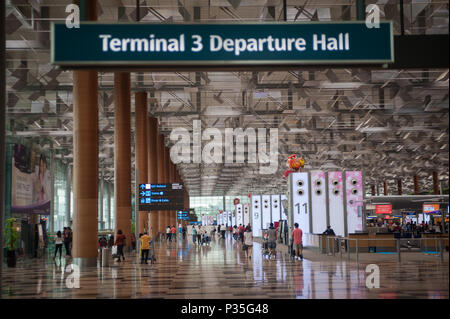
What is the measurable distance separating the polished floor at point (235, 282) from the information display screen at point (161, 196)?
7.44m

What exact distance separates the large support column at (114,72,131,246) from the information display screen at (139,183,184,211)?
90.5 inches

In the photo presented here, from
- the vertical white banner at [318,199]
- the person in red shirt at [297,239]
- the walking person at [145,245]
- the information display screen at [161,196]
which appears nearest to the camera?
the walking person at [145,245]

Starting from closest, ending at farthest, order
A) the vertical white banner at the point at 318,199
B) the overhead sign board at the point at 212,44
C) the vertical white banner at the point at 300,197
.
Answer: the overhead sign board at the point at 212,44 → the vertical white banner at the point at 300,197 → the vertical white banner at the point at 318,199

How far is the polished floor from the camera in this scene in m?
13.4

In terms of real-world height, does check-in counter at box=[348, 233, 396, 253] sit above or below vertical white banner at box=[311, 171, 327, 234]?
below

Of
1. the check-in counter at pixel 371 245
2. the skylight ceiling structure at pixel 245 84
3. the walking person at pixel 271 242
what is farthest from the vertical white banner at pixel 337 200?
the walking person at pixel 271 242

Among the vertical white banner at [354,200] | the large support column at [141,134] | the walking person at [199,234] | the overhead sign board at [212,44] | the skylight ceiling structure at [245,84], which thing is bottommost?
the walking person at [199,234]

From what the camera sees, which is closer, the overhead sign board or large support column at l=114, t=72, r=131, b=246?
the overhead sign board

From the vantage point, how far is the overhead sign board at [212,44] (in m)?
7.59

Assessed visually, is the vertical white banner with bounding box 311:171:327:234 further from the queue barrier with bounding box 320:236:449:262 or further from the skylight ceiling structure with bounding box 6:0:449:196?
the skylight ceiling structure with bounding box 6:0:449:196

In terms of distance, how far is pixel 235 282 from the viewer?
16.4 m
